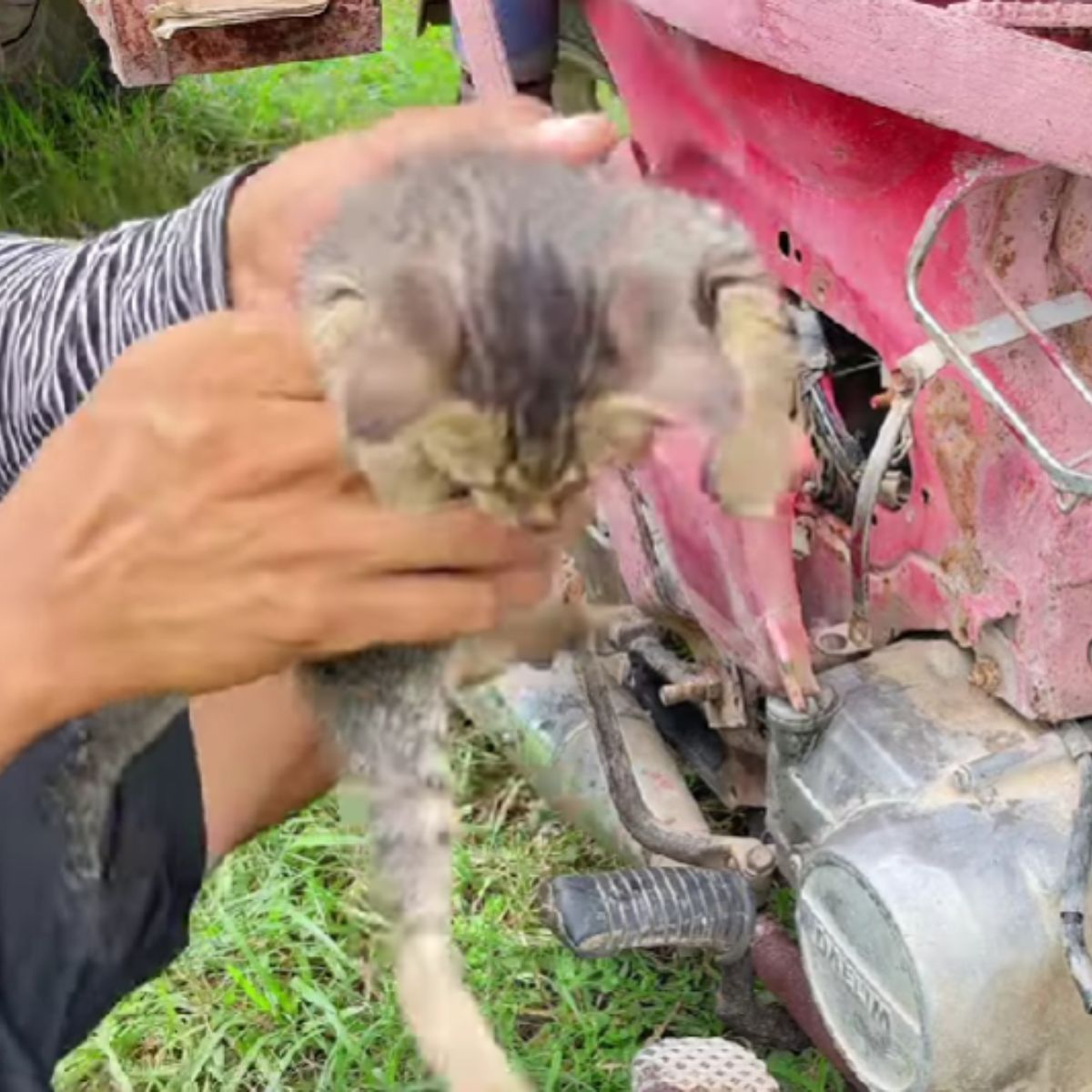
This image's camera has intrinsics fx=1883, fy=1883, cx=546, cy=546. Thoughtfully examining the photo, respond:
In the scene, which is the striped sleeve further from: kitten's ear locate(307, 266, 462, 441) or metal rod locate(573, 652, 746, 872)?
metal rod locate(573, 652, 746, 872)

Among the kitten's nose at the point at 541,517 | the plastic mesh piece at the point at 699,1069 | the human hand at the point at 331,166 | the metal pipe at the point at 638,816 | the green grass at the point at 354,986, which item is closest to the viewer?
the kitten's nose at the point at 541,517

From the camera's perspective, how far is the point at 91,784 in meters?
1.49

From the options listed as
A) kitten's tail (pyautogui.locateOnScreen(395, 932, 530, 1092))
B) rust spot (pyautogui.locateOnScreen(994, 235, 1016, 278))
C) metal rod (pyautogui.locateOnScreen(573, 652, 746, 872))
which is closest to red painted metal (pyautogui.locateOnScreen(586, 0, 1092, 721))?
rust spot (pyautogui.locateOnScreen(994, 235, 1016, 278))

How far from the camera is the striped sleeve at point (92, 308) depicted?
1.55 meters

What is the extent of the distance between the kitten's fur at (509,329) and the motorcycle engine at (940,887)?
504mm

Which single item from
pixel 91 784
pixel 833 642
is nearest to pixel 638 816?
pixel 833 642

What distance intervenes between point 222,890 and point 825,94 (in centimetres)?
126

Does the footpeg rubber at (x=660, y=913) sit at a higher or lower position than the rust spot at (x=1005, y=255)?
lower

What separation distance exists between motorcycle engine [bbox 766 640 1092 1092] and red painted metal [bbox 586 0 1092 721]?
57 mm

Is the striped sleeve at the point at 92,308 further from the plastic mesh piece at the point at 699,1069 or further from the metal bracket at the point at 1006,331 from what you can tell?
the plastic mesh piece at the point at 699,1069

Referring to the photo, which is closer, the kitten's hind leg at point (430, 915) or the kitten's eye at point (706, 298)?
the kitten's eye at point (706, 298)

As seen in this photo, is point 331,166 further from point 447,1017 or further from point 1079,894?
point 1079,894

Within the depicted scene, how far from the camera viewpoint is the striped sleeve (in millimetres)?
1552

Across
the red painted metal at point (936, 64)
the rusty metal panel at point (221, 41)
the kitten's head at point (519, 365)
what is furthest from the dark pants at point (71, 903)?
the rusty metal panel at point (221, 41)
